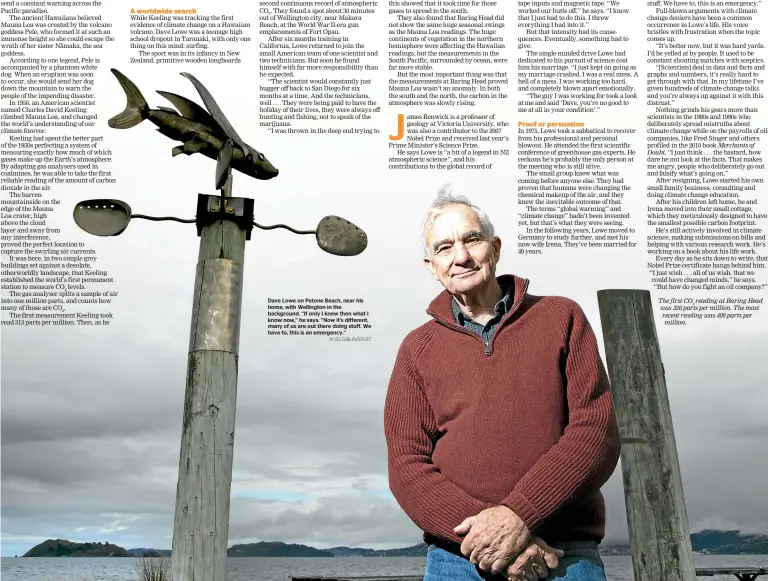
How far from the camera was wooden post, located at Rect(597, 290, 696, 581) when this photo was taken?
10.6 ft

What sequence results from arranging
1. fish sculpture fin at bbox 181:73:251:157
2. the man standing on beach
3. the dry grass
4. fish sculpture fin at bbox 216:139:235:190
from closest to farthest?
1. the man standing on beach
2. fish sculpture fin at bbox 216:139:235:190
3. fish sculpture fin at bbox 181:73:251:157
4. the dry grass

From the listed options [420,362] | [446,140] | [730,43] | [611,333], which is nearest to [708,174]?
[730,43]

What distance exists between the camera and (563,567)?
2.06 meters

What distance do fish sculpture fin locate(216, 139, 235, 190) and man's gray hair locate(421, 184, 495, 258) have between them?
1257 mm

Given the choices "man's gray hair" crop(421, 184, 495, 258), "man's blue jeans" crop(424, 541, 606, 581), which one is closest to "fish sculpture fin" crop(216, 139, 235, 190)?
"man's gray hair" crop(421, 184, 495, 258)

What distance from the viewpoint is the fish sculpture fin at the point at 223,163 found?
3355mm

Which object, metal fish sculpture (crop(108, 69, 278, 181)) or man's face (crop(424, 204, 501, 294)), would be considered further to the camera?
metal fish sculpture (crop(108, 69, 278, 181))

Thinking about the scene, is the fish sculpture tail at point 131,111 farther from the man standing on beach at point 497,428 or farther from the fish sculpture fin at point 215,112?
the man standing on beach at point 497,428

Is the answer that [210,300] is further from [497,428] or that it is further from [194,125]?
[497,428]

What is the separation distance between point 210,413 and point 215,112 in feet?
4.39

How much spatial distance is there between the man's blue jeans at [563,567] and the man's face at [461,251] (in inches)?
Answer: 28.8

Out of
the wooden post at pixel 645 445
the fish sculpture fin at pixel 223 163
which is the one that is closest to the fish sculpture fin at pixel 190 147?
the fish sculpture fin at pixel 223 163

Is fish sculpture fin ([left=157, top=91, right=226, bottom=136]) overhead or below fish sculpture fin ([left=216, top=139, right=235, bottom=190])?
overhead

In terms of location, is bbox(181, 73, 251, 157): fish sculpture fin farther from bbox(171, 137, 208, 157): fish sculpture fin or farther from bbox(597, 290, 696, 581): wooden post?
bbox(597, 290, 696, 581): wooden post
